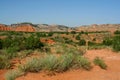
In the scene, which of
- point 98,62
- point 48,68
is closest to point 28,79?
point 48,68

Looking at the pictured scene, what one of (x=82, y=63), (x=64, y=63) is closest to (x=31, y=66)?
(x=64, y=63)

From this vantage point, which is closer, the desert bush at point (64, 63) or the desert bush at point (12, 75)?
the desert bush at point (12, 75)

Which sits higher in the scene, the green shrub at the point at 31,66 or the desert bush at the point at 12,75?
the green shrub at the point at 31,66

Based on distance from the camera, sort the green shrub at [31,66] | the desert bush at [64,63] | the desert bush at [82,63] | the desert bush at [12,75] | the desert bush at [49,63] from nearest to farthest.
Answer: the desert bush at [12,75]
the green shrub at [31,66]
the desert bush at [49,63]
the desert bush at [64,63]
the desert bush at [82,63]

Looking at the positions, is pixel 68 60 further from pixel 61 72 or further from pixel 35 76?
pixel 35 76

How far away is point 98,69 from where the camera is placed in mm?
12414

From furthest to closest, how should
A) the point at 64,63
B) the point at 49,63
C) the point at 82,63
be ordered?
the point at 82,63, the point at 64,63, the point at 49,63

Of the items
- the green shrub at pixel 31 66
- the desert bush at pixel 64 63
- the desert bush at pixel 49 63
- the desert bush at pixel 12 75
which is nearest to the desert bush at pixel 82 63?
the desert bush at pixel 64 63

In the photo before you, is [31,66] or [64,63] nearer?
[31,66]

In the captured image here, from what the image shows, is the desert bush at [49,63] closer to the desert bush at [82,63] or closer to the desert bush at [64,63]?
the desert bush at [64,63]

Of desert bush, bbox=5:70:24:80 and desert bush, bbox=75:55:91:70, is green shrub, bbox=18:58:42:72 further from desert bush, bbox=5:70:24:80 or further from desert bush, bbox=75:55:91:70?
desert bush, bbox=75:55:91:70

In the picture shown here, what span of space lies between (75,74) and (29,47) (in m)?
12.0

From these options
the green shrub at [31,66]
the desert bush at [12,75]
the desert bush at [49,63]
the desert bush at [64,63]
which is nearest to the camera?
the desert bush at [12,75]

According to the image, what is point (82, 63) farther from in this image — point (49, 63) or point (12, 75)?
point (12, 75)
